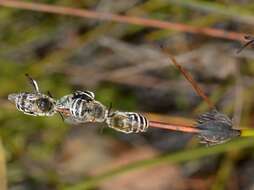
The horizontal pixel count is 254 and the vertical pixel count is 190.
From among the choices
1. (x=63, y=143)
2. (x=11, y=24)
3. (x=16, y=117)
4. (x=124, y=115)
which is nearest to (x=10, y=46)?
(x=11, y=24)

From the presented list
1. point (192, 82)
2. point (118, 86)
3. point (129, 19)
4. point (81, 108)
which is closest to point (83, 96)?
point (81, 108)

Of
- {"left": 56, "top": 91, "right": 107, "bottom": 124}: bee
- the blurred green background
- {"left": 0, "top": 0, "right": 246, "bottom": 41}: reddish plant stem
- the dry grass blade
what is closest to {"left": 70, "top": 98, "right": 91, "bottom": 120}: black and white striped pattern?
{"left": 56, "top": 91, "right": 107, "bottom": 124}: bee

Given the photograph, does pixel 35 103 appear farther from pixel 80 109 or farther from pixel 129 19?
pixel 129 19

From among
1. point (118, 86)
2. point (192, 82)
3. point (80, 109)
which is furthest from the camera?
point (118, 86)

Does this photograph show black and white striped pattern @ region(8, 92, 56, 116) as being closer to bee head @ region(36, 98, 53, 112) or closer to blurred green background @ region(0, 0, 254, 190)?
bee head @ region(36, 98, 53, 112)

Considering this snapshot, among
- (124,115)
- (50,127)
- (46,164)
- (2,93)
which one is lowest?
(46,164)

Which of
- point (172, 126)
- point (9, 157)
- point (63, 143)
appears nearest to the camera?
point (172, 126)

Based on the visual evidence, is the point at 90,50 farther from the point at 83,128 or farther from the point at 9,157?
the point at 9,157
